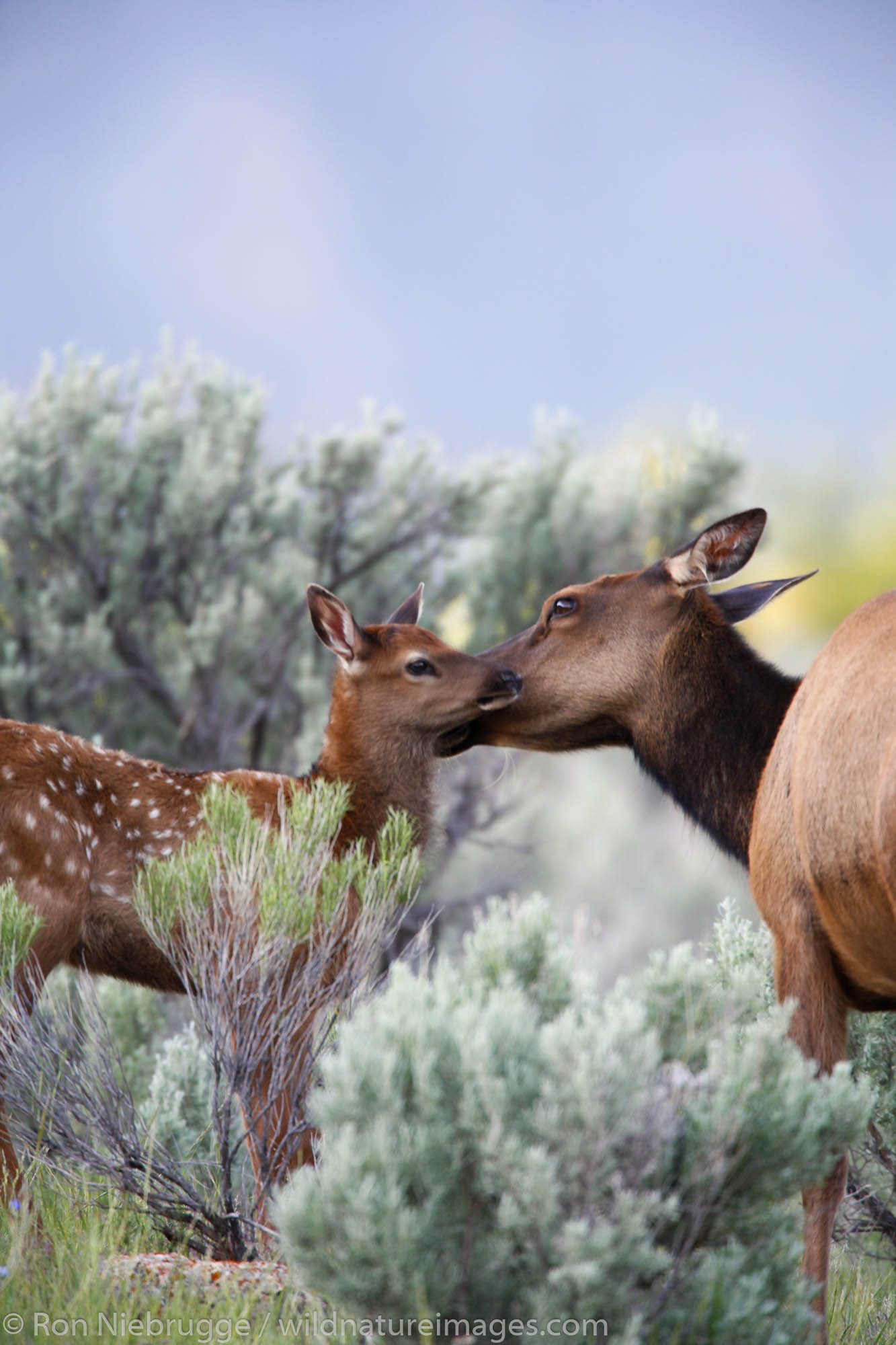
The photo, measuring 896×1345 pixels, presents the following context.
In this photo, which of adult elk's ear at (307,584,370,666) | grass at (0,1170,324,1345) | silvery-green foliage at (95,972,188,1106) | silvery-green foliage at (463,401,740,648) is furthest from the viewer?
silvery-green foliage at (463,401,740,648)

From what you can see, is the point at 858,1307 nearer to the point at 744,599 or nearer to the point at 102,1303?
the point at 744,599

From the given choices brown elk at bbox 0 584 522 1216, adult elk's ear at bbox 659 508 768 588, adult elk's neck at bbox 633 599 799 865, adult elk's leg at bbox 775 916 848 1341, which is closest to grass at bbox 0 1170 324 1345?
brown elk at bbox 0 584 522 1216

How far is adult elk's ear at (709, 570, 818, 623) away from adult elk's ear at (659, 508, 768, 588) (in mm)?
64

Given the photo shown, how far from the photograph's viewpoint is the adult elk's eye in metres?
5.34

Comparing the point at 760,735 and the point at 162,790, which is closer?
the point at 760,735

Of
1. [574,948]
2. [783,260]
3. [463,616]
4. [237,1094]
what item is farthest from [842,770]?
[783,260]

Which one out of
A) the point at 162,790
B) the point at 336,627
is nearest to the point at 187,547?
the point at 336,627

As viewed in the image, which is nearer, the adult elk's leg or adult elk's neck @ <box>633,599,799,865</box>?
the adult elk's leg

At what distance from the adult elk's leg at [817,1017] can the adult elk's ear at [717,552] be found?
4.84 feet

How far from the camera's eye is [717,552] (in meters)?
4.37

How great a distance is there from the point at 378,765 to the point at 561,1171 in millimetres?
3071

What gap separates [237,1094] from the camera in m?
3.71

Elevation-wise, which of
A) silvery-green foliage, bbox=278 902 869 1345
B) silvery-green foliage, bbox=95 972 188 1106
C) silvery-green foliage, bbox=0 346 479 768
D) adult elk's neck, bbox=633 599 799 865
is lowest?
silvery-green foliage, bbox=278 902 869 1345

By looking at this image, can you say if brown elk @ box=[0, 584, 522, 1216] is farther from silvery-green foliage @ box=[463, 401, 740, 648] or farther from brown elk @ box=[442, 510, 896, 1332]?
silvery-green foliage @ box=[463, 401, 740, 648]
